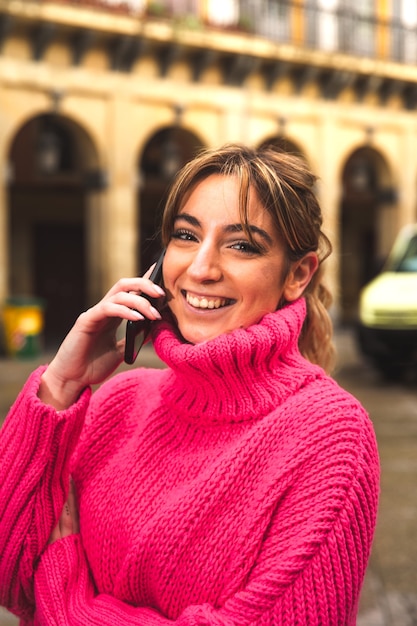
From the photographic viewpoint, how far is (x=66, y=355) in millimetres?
1802

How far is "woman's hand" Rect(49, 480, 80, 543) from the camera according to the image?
5.95ft

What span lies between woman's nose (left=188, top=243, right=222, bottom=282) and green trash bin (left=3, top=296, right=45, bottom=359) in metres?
12.9

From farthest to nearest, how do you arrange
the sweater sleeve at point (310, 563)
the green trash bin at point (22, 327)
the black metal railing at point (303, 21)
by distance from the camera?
the black metal railing at point (303, 21), the green trash bin at point (22, 327), the sweater sleeve at point (310, 563)

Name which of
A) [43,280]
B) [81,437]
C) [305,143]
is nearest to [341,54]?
A: [305,143]

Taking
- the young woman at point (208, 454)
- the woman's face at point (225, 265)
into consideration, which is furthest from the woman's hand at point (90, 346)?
the woman's face at point (225, 265)

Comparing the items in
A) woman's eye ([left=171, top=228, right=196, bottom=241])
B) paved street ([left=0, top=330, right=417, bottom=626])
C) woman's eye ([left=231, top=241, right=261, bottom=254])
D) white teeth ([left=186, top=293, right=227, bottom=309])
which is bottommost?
paved street ([left=0, top=330, right=417, bottom=626])

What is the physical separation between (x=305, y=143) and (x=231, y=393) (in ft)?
59.7

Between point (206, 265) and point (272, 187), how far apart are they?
0.21m

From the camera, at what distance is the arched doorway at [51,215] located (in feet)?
52.5

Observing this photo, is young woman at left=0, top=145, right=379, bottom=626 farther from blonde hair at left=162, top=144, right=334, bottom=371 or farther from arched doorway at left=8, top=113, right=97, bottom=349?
arched doorway at left=8, top=113, right=97, bottom=349

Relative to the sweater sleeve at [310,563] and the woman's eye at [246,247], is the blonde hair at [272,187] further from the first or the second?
the sweater sleeve at [310,563]

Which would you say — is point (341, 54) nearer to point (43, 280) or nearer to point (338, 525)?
point (43, 280)

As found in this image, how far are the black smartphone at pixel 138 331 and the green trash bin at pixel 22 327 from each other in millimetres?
12744

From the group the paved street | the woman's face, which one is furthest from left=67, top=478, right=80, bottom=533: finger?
the paved street
